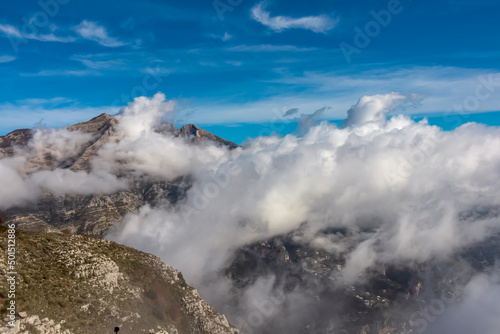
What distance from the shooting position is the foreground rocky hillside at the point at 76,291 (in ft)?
427

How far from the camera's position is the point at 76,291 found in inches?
6053

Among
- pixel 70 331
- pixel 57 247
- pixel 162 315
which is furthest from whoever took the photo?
pixel 162 315

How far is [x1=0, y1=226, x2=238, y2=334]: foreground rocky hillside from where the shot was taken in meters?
130

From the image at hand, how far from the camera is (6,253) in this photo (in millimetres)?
139250

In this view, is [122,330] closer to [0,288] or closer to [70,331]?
[70,331]

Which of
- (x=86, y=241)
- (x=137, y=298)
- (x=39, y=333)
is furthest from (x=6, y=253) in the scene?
(x=137, y=298)

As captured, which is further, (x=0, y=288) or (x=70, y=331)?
(x=70, y=331)

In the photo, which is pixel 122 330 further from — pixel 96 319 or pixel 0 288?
pixel 0 288

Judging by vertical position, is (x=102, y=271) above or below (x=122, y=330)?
above

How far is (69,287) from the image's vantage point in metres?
152

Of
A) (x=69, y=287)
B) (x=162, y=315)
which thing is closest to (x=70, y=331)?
(x=69, y=287)

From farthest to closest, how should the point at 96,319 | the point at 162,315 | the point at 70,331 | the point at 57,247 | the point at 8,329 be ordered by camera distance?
the point at 162,315 < the point at 57,247 < the point at 96,319 < the point at 70,331 < the point at 8,329

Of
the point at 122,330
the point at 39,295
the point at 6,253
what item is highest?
the point at 6,253

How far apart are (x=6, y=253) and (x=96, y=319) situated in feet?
153
